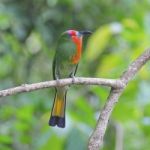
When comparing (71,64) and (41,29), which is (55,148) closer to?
(71,64)

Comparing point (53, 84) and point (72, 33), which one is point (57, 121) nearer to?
point (72, 33)

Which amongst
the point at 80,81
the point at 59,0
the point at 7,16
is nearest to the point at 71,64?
the point at 80,81

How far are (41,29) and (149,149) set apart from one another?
0.97 meters

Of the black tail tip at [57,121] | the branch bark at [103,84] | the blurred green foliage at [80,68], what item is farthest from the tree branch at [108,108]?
the blurred green foliage at [80,68]

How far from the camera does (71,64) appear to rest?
8.46 ft

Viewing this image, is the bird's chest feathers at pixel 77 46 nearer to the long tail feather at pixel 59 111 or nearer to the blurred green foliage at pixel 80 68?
the long tail feather at pixel 59 111

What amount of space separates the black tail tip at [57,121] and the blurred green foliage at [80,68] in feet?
0.83

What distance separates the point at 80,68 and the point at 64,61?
66.9 inches

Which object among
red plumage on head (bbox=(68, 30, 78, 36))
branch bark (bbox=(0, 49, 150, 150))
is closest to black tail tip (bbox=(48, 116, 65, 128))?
red plumage on head (bbox=(68, 30, 78, 36))

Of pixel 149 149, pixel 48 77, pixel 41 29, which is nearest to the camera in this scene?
pixel 149 149

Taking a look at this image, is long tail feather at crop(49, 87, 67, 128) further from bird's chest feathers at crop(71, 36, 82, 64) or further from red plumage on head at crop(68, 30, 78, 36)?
red plumage on head at crop(68, 30, 78, 36)

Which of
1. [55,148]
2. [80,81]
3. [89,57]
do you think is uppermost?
[89,57]

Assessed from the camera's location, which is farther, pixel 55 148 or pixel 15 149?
pixel 15 149

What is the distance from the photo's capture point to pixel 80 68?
4277 mm
